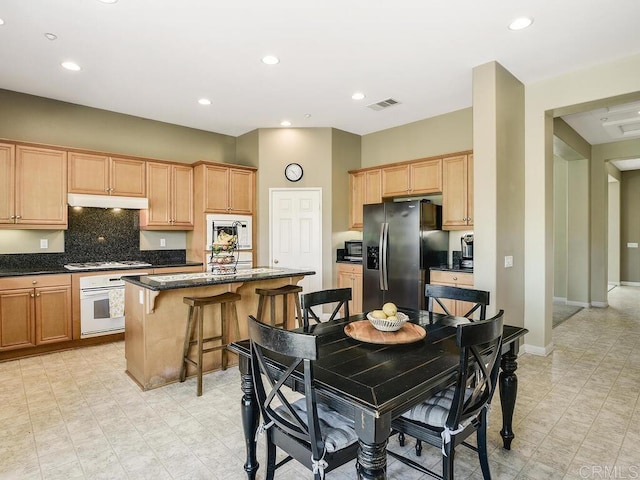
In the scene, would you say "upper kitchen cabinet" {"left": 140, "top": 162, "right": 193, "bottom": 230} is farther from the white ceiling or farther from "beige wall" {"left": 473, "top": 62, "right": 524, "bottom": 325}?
"beige wall" {"left": 473, "top": 62, "right": 524, "bottom": 325}

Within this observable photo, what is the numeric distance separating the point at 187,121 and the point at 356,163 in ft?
8.93

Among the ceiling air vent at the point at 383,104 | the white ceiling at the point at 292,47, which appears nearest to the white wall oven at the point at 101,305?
the white ceiling at the point at 292,47

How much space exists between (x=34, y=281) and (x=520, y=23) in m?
5.24

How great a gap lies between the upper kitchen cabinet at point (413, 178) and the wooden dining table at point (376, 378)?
9.68 ft

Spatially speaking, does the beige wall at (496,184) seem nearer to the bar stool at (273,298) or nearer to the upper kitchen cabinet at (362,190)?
the bar stool at (273,298)

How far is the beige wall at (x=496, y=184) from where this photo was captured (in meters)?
3.51

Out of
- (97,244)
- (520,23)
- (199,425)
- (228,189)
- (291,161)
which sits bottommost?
(199,425)

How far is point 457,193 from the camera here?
4.68m

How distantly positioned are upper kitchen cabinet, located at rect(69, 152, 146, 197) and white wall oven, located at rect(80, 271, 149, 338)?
3.70 feet

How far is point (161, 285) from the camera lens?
290 centimetres

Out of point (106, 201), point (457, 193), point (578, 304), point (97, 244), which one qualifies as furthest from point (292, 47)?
point (578, 304)

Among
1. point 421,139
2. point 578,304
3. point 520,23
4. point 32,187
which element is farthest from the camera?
point 578,304

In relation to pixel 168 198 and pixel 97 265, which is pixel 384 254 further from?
pixel 97 265

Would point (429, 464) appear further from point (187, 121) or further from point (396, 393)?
point (187, 121)
